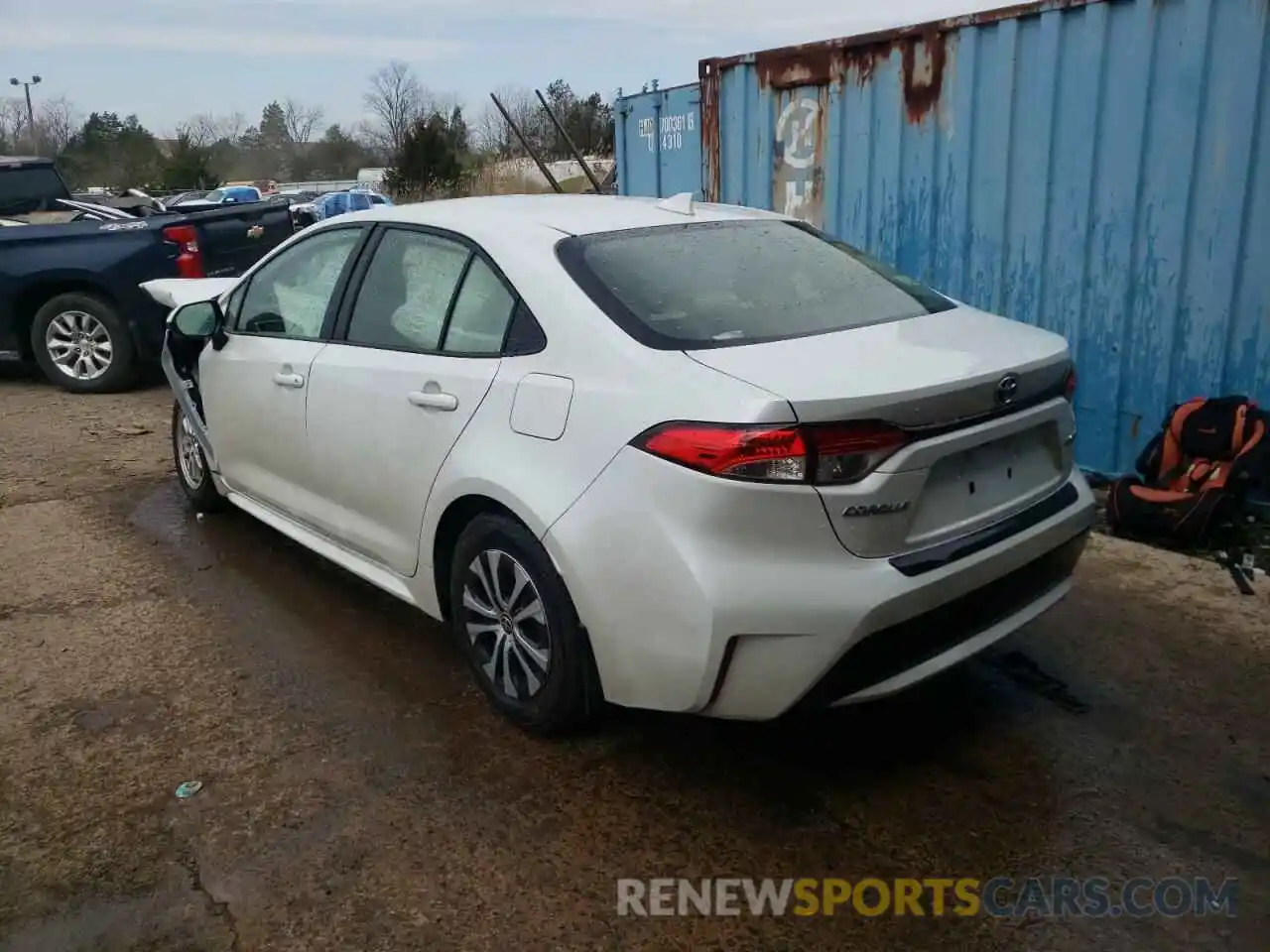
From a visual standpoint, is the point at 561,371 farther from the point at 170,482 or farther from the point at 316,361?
the point at 170,482

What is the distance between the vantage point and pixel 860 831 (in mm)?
2799

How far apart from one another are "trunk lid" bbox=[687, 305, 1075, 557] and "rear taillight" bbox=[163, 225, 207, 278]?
6719 mm

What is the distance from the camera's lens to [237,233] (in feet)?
29.0

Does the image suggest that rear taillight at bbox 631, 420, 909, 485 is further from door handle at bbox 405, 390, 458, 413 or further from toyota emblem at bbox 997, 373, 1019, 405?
door handle at bbox 405, 390, 458, 413

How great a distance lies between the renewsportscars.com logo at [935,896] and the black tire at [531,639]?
0.57 metres

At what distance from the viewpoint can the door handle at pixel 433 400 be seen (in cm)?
321

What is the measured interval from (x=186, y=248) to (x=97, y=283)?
0.71 m

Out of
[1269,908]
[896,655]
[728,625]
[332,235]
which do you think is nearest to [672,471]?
[728,625]

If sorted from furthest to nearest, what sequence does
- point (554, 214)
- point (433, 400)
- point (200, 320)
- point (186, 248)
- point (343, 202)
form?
point (343, 202)
point (186, 248)
point (200, 320)
point (554, 214)
point (433, 400)

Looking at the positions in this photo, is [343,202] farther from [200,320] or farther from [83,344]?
[200,320]

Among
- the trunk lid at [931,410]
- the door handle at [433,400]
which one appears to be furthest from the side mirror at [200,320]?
the trunk lid at [931,410]

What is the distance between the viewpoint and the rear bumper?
8.23 feet

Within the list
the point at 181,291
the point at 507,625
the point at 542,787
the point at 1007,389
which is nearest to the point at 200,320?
the point at 181,291

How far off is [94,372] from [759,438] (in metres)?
7.62
